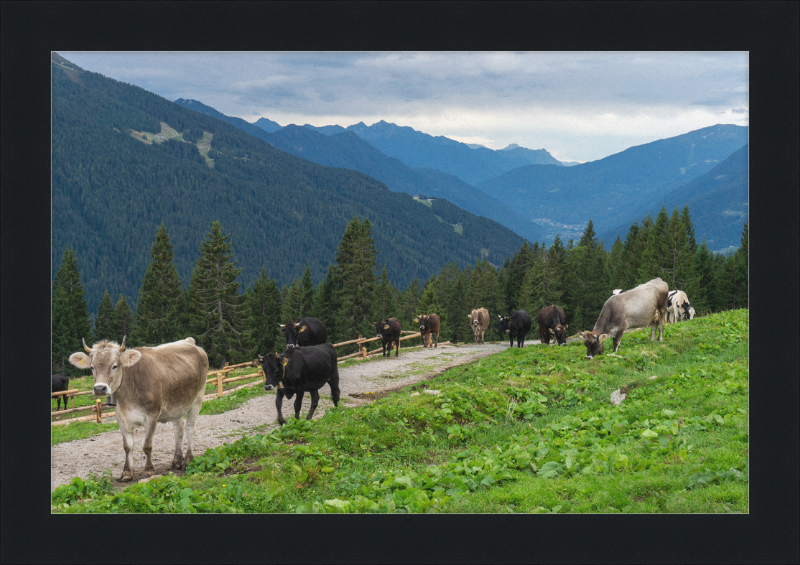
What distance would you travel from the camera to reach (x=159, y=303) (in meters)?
36.2

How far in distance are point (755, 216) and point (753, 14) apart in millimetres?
3126

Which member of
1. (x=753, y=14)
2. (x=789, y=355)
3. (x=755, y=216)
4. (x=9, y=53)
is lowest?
(x=789, y=355)

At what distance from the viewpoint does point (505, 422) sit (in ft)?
35.7

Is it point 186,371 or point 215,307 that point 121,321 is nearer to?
point 215,307

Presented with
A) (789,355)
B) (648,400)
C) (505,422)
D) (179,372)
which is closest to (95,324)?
(179,372)

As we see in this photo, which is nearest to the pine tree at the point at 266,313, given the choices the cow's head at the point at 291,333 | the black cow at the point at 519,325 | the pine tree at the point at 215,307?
the pine tree at the point at 215,307

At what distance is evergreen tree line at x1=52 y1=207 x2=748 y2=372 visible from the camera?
3603cm

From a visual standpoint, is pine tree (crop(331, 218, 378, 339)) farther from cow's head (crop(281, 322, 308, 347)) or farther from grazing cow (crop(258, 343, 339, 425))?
grazing cow (crop(258, 343, 339, 425))

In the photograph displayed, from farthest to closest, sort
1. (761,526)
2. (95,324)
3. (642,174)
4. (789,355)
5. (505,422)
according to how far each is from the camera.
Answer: (642,174) < (95,324) < (505,422) < (789,355) < (761,526)

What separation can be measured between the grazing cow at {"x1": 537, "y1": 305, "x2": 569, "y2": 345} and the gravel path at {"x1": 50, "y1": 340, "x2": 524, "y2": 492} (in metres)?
4.10

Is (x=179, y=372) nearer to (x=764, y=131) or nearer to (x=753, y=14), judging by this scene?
(x=764, y=131)

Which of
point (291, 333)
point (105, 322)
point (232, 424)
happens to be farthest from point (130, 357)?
point (105, 322)

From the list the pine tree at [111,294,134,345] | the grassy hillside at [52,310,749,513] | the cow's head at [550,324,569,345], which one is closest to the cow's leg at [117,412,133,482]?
the grassy hillside at [52,310,749,513]

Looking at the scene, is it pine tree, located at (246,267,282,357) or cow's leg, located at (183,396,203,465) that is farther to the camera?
pine tree, located at (246,267,282,357)
